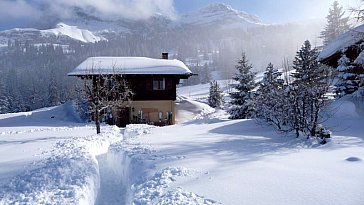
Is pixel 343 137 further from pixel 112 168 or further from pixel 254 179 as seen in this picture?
pixel 112 168

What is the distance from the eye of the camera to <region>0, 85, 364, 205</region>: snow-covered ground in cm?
616

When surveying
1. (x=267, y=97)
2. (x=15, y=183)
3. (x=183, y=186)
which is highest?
(x=267, y=97)

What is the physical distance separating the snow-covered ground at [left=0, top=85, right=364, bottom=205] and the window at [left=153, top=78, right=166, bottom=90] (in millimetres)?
16372

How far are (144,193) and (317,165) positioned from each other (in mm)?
4388

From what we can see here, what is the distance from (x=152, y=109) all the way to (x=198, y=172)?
2293 cm

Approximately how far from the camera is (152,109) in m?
30.4

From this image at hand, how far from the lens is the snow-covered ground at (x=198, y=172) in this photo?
6160mm

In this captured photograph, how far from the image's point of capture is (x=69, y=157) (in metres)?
11.5

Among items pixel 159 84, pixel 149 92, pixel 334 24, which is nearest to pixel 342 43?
pixel 159 84

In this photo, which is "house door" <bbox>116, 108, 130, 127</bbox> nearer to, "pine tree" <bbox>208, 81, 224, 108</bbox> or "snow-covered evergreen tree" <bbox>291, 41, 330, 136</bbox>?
"snow-covered evergreen tree" <bbox>291, 41, 330, 136</bbox>

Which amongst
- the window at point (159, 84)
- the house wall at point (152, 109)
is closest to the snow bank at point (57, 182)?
the house wall at point (152, 109)

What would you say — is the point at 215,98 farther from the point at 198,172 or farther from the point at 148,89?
the point at 198,172

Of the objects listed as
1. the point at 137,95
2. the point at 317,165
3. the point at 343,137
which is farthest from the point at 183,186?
the point at 137,95

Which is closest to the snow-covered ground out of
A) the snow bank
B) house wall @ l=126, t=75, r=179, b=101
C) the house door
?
the snow bank
